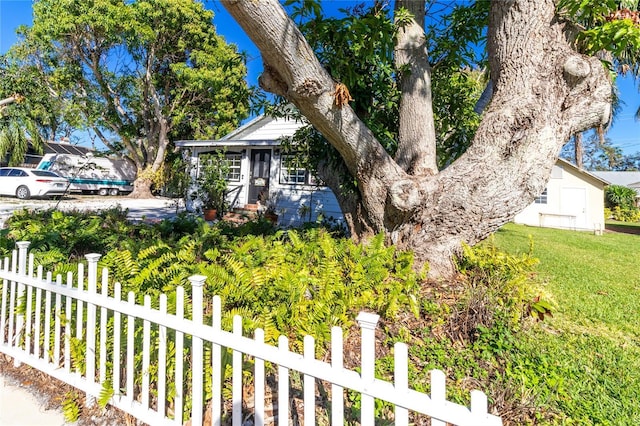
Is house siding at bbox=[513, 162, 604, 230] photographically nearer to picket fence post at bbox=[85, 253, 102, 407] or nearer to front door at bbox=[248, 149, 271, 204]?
front door at bbox=[248, 149, 271, 204]

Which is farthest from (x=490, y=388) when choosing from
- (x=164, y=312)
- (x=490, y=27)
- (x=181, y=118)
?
(x=181, y=118)

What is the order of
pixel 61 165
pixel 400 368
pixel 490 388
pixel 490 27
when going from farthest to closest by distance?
pixel 61 165, pixel 490 27, pixel 490 388, pixel 400 368

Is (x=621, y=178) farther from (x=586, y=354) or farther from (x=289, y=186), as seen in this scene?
(x=586, y=354)

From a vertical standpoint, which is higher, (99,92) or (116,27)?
(116,27)

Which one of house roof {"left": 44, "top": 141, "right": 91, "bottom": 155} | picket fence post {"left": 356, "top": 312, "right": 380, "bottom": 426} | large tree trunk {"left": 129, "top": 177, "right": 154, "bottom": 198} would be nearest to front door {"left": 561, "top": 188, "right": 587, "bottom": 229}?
picket fence post {"left": 356, "top": 312, "right": 380, "bottom": 426}

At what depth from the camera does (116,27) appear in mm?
15391

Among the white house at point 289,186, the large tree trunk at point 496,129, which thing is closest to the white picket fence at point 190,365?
the large tree trunk at point 496,129

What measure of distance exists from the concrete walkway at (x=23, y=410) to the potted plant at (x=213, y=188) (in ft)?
25.7

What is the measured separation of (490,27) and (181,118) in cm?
1778

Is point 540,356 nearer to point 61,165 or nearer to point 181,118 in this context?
point 181,118

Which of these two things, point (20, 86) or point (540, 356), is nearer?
point (540, 356)

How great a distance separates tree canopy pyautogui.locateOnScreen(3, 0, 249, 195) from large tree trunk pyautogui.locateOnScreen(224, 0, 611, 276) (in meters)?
13.2

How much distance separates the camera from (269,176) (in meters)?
11.9

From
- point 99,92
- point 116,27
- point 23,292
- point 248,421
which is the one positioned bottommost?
point 248,421
